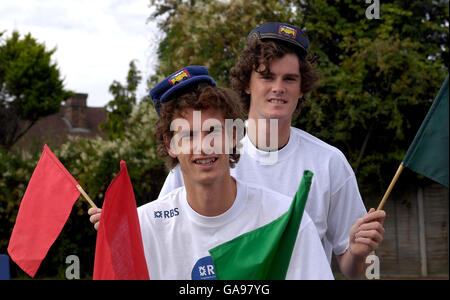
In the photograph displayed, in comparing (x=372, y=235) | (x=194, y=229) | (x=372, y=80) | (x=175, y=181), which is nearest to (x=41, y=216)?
(x=175, y=181)

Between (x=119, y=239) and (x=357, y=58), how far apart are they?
9.60m

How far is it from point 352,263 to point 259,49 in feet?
4.57

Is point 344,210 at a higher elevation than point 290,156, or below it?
below

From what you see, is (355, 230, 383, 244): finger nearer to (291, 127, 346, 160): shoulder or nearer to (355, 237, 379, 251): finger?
(355, 237, 379, 251): finger

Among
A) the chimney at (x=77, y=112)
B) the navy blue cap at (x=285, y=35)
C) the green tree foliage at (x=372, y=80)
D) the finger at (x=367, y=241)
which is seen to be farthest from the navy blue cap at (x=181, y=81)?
the chimney at (x=77, y=112)

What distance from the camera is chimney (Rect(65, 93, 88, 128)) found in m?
37.8

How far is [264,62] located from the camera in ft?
A: 11.4

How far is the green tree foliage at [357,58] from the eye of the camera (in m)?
10.9

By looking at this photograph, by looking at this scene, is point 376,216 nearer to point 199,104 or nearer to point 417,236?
point 199,104

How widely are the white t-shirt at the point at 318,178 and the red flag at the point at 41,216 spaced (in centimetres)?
65

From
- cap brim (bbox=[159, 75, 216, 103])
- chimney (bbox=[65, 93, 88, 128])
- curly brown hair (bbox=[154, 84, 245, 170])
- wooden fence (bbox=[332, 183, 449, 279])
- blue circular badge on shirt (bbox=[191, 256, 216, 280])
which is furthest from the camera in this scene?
chimney (bbox=[65, 93, 88, 128])

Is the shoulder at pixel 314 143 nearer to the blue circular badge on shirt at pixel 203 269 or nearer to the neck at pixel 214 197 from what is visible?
the neck at pixel 214 197

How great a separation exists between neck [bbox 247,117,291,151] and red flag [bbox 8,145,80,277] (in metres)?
1.10

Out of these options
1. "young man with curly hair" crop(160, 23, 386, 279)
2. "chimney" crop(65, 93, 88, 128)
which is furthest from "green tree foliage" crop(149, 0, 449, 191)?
"chimney" crop(65, 93, 88, 128)
